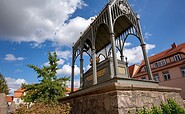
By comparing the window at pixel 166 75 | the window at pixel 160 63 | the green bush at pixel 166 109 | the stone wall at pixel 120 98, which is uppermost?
the window at pixel 160 63

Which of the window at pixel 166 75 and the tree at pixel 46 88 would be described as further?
the window at pixel 166 75

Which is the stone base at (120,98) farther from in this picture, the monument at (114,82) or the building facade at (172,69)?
the building facade at (172,69)

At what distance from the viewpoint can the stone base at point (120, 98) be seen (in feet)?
12.1

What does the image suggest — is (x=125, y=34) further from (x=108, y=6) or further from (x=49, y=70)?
(x=49, y=70)

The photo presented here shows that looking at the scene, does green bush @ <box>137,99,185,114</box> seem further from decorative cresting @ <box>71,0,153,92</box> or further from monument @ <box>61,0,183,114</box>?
decorative cresting @ <box>71,0,153,92</box>

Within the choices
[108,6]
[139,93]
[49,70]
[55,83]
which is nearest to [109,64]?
[139,93]

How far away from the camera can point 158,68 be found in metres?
22.7

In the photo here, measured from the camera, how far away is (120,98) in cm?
368

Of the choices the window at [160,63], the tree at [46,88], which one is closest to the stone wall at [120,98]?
the tree at [46,88]

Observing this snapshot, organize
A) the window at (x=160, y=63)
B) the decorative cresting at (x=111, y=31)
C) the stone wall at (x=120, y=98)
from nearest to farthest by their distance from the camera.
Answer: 1. the stone wall at (x=120, y=98)
2. the decorative cresting at (x=111, y=31)
3. the window at (x=160, y=63)

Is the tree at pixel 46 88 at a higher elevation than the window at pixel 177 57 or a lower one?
lower

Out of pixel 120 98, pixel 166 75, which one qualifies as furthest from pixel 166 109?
Answer: pixel 166 75

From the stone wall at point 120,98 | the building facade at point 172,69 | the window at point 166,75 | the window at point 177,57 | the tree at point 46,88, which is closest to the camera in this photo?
the stone wall at point 120,98

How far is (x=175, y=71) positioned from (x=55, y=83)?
61.8ft
